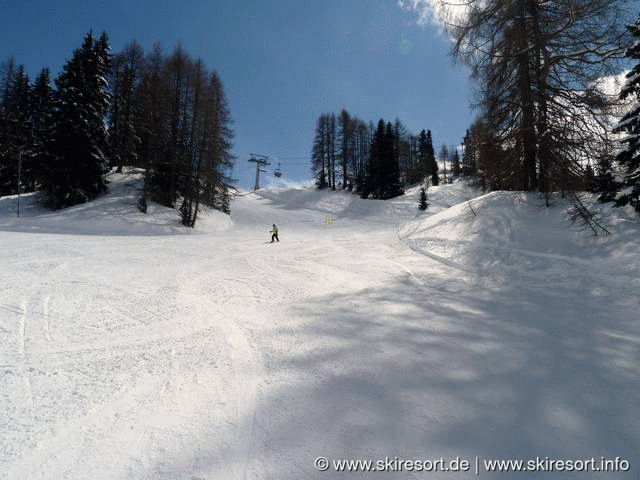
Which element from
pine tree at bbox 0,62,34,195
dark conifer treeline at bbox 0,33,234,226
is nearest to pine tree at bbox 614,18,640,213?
dark conifer treeline at bbox 0,33,234,226

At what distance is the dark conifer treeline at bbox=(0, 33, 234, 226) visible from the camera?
22.9m

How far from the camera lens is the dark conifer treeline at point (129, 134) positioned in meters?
22.9

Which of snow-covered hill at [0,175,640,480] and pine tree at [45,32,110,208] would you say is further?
pine tree at [45,32,110,208]

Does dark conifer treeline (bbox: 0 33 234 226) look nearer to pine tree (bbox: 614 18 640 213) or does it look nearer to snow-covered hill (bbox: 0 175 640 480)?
snow-covered hill (bbox: 0 175 640 480)

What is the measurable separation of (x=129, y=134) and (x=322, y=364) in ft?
117

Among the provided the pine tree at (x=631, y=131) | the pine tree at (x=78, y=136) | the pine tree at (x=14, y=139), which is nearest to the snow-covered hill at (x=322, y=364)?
the pine tree at (x=631, y=131)

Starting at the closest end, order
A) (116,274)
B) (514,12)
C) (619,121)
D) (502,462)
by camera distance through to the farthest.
→ (502,462) → (116,274) → (514,12) → (619,121)

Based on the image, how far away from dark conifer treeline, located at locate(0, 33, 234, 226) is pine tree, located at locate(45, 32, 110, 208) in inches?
2.3

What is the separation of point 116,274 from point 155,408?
21.4 ft

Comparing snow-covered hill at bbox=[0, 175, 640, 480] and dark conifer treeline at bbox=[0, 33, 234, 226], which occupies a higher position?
dark conifer treeline at bbox=[0, 33, 234, 226]

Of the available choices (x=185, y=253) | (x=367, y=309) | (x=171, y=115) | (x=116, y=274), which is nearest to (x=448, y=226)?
(x=367, y=309)

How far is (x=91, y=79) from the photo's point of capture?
25.4 m

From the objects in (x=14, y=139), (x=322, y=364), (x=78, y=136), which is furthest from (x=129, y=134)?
(x=322, y=364)

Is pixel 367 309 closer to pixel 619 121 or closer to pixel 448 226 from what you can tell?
pixel 448 226
